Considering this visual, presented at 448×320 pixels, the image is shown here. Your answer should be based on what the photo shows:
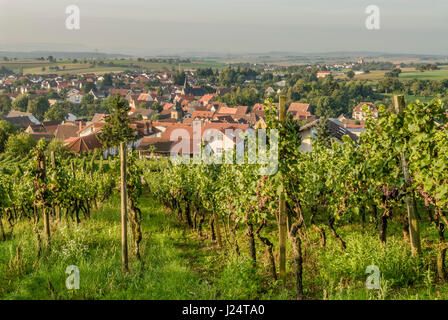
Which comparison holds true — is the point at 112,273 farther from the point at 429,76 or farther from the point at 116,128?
the point at 429,76

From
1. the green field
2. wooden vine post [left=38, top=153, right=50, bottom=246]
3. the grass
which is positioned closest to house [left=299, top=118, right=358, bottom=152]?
the grass

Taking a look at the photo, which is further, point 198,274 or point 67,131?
point 67,131

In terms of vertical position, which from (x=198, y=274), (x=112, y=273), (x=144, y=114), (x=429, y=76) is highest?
(x=429, y=76)

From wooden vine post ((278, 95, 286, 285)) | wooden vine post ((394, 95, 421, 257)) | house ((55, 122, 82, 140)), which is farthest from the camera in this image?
house ((55, 122, 82, 140))

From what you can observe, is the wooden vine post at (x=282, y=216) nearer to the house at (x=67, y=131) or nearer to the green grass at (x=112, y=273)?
the green grass at (x=112, y=273)

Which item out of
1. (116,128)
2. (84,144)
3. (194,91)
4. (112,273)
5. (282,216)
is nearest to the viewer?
(112,273)

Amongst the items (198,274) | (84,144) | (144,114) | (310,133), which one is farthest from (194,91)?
(198,274)

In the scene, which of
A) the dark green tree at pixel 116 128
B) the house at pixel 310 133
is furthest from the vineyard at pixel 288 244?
the dark green tree at pixel 116 128

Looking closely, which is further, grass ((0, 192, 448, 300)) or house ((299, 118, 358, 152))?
house ((299, 118, 358, 152))

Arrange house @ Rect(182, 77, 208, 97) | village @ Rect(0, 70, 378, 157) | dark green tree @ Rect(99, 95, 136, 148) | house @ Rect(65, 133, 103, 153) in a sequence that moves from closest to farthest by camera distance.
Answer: house @ Rect(65, 133, 103, 153)
dark green tree @ Rect(99, 95, 136, 148)
village @ Rect(0, 70, 378, 157)
house @ Rect(182, 77, 208, 97)

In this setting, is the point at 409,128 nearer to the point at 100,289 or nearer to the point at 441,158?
the point at 441,158

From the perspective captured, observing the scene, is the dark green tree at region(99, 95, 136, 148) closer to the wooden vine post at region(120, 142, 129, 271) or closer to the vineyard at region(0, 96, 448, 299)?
the vineyard at region(0, 96, 448, 299)

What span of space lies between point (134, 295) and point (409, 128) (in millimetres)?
5268
